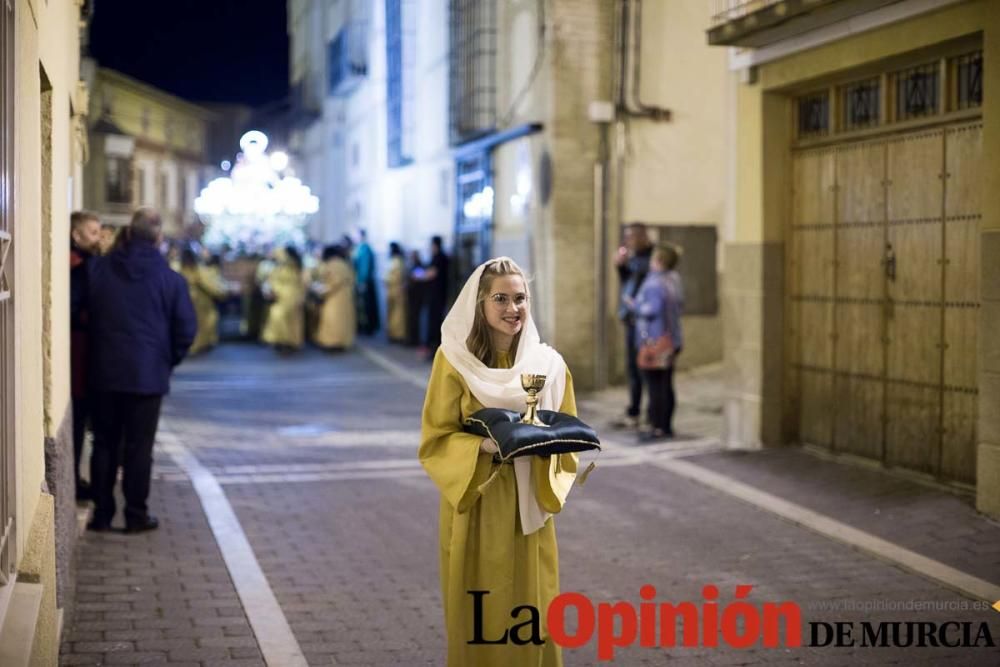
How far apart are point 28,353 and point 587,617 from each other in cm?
297

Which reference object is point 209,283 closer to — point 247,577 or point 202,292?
point 202,292

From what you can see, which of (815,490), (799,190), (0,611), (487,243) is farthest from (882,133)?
(487,243)

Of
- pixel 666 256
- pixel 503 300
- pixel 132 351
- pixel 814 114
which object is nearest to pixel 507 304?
pixel 503 300

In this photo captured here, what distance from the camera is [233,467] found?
1055cm

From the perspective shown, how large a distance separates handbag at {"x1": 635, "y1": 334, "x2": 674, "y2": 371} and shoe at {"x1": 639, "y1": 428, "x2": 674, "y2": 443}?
0.71 meters

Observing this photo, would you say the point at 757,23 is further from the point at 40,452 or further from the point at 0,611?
the point at 0,611

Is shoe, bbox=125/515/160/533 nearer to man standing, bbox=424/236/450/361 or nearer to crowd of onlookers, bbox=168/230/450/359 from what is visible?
crowd of onlookers, bbox=168/230/450/359

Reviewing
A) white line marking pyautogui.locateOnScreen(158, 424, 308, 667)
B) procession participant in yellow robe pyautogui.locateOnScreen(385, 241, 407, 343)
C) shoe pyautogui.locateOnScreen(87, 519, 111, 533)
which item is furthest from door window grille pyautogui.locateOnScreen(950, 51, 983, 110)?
procession participant in yellow robe pyautogui.locateOnScreen(385, 241, 407, 343)

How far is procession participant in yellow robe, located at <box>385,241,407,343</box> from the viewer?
23359 mm

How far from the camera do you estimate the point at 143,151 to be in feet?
179

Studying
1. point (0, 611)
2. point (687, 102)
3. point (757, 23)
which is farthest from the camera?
point (687, 102)

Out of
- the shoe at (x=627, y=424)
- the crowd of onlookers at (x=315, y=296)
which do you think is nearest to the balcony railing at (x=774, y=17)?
the shoe at (x=627, y=424)

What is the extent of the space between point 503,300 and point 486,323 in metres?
0.14

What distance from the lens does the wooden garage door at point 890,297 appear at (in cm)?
881
